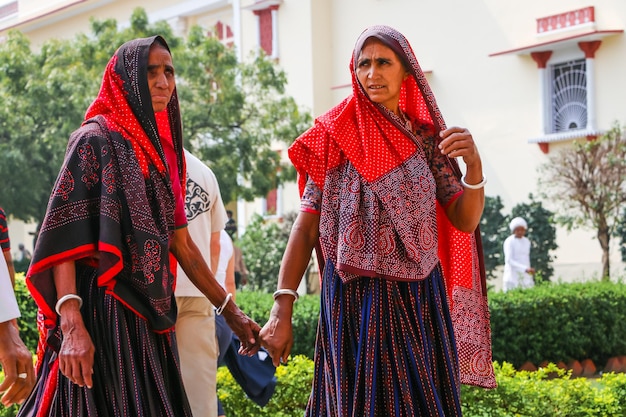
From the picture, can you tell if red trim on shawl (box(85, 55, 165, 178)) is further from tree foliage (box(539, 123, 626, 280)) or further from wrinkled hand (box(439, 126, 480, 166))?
tree foliage (box(539, 123, 626, 280))

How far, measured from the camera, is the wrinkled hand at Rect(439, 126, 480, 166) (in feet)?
13.2

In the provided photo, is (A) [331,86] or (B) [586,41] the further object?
(A) [331,86]

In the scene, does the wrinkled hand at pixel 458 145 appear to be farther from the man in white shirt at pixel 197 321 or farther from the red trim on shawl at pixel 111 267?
the man in white shirt at pixel 197 321

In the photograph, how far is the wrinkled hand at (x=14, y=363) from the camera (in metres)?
4.02

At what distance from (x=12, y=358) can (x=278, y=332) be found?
963mm

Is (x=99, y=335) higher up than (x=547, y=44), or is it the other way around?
(x=547, y=44)

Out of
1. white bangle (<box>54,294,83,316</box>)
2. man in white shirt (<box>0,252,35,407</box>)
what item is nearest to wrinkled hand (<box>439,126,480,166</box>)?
white bangle (<box>54,294,83,316</box>)

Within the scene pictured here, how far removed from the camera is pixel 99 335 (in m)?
3.87

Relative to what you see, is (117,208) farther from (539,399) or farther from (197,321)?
(539,399)

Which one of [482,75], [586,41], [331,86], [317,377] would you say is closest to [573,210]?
[586,41]

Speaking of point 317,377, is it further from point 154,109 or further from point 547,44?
point 547,44

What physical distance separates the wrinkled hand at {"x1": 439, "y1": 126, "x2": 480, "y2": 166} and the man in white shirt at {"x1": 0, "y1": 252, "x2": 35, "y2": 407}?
5.50ft

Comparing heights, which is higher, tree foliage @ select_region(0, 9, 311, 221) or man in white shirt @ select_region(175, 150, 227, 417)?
tree foliage @ select_region(0, 9, 311, 221)

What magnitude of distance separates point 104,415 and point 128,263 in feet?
1.74
